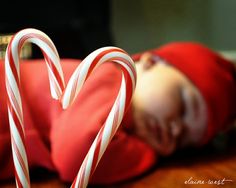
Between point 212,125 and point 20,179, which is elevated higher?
point 20,179

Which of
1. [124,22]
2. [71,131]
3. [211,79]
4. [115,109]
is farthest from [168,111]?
[124,22]

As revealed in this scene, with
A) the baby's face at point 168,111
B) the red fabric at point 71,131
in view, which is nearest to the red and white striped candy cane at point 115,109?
the red fabric at point 71,131

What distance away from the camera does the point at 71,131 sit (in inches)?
25.3

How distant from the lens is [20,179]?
0.36 metres

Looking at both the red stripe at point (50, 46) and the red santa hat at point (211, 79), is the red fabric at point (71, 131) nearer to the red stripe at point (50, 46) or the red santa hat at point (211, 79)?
the red santa hat at point (211, 79)

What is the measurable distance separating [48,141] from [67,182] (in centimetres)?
11

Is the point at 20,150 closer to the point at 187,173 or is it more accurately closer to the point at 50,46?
the point at 50,46

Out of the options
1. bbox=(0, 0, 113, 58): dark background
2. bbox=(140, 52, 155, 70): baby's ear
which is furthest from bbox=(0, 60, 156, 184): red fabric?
bbox=(0, 0, 113, 58): dark background

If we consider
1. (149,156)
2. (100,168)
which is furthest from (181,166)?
(100,168)

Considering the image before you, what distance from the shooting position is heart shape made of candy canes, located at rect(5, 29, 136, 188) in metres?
0.33

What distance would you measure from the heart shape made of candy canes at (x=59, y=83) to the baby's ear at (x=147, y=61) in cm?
52

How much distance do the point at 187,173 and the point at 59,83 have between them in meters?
0.40

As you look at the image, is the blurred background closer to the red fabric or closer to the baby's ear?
the baby's ear

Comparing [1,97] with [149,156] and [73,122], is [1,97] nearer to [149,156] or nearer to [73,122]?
[73,122]
